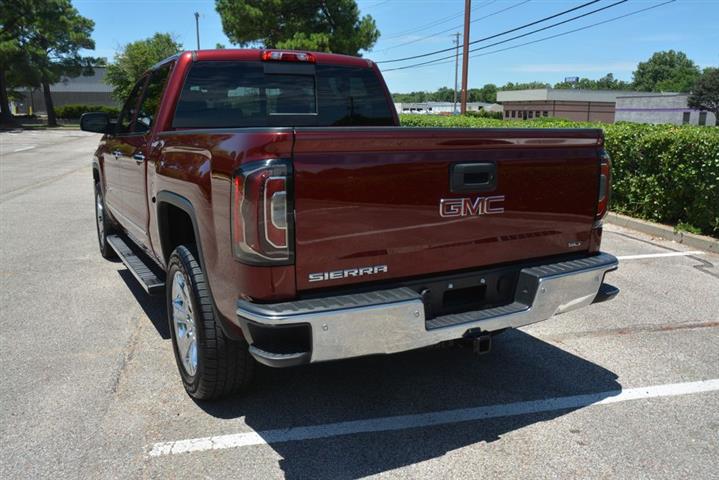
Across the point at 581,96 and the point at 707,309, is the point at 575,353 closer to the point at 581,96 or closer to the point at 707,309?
the point at 707,309

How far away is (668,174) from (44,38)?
165 ft

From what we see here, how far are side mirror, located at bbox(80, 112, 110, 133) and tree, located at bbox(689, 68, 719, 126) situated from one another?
75270mm

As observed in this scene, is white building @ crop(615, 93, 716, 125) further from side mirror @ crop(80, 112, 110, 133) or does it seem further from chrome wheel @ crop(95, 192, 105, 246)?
side mirror @ crop(80, 112, 110, 133)

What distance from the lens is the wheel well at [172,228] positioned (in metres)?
3.86

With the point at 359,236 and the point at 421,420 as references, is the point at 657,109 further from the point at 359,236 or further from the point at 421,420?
the point at 359,236

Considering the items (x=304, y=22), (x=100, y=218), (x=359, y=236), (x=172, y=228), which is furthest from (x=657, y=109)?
(x=359, y=236)

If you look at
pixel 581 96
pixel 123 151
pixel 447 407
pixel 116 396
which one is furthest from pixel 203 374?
pixel 581 96

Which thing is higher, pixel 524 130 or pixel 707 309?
pixel 524 130

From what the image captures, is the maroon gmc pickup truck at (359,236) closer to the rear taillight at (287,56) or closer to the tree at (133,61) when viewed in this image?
the rear taillight at (287,56)

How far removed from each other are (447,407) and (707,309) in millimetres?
3117

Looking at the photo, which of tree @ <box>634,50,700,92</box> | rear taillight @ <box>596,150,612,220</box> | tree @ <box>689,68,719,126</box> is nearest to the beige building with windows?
tree @ <box>689,68,719,126</box>

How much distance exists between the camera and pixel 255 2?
1323 inches

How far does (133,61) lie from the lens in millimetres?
49906

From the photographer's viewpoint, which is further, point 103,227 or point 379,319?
point 103,227
